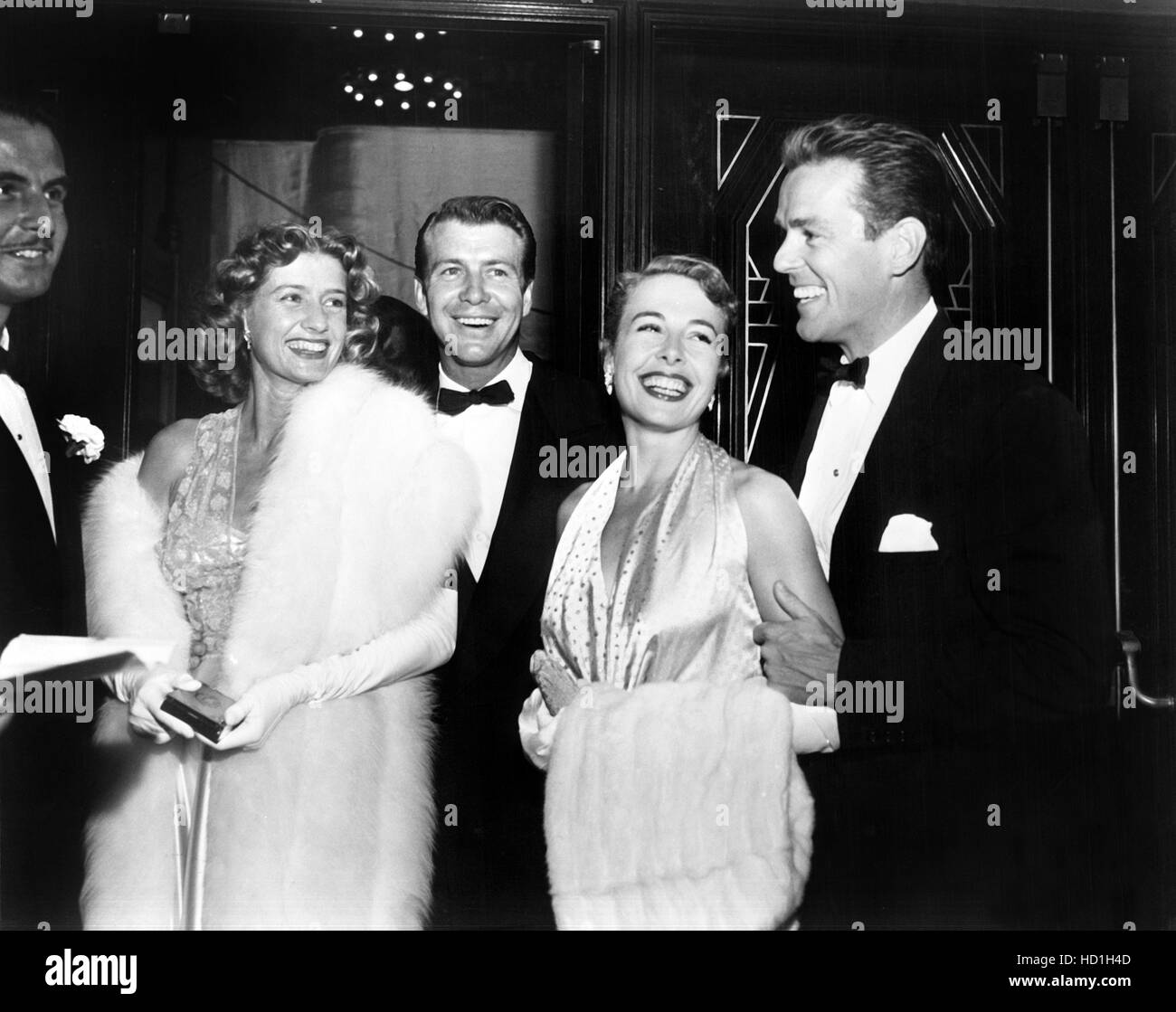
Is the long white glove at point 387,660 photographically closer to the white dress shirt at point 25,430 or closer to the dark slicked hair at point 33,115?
the white dress shirt at point 25,430

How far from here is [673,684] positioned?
90.6 inches

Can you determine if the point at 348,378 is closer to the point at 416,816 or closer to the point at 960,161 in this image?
the point at 416,816

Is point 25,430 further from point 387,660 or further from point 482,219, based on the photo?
point 482,219

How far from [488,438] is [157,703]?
0.88m

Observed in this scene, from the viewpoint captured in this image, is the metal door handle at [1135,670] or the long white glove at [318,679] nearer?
the long white glove at [318,679]

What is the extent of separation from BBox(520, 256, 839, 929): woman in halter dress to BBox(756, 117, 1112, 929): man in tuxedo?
99 mm

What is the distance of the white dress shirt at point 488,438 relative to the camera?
7.72 ft

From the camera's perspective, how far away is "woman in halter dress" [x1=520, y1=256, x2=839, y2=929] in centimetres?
229

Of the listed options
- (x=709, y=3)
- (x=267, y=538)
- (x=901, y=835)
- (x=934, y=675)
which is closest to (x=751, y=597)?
(x=934, y=675)

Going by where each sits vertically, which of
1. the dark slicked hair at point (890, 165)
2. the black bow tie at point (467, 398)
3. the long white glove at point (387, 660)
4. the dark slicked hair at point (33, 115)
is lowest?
the long white glove at point (387, 660)

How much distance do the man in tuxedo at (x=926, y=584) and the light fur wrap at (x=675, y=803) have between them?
0.35 ft

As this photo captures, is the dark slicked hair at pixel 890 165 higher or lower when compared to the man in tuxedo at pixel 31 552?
higher

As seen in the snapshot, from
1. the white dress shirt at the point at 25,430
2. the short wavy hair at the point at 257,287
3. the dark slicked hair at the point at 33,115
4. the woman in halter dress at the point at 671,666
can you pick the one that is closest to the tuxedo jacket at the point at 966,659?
the woman in halter dress at the point at 671,666

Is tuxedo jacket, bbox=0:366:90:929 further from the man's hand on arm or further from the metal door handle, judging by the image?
the metal door handle
